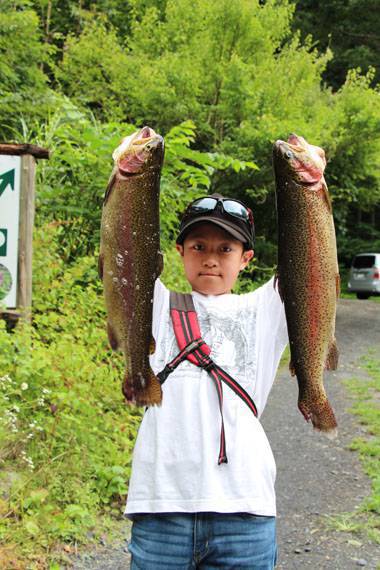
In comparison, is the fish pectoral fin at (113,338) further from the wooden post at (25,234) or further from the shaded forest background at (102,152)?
the wooden post at (25,234)

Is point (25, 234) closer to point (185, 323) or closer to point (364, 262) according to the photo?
point (185, 323)

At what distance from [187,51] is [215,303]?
39.7 feet

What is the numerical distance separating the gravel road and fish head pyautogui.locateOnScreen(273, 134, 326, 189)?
2.58 metres

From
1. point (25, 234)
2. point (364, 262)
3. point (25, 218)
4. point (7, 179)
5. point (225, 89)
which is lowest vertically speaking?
point (25, 234)

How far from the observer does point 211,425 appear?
1836mm

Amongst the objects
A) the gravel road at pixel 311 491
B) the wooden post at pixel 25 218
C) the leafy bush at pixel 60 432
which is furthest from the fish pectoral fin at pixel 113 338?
the wooden post at pixel 25 218

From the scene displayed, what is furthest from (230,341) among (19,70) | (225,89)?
(225,89)

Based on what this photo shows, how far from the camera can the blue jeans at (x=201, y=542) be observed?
5.80 feet

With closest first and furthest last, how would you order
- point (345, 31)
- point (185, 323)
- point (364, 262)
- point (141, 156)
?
point (141, 156) → point (185, 323) → point (364, 262) → point (345, 31)

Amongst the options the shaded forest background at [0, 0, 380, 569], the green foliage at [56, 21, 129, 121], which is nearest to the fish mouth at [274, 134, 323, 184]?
the shaded forest background at [0, 0, 380, 569]

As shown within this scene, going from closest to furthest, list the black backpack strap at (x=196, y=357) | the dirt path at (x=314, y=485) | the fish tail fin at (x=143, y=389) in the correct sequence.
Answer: the fish tail fin at (x=143, y=389) < the black backpack strap at (x=196, y=357) < the dirt path at (x=314, y=485)

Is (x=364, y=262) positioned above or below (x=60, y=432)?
above

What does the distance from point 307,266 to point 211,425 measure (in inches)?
22.1

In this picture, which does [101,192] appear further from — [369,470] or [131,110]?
[131,110]
